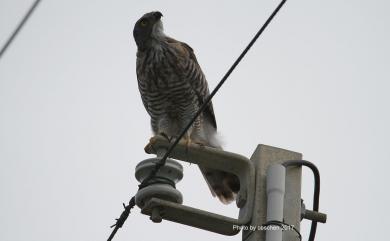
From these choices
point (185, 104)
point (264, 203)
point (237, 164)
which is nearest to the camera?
point (264, 203)

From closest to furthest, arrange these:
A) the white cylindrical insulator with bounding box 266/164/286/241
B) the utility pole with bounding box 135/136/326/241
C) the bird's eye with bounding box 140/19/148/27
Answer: the white cylindrical insulator with bounding box 266/164/286/241
the utility pole with bounding box 135/136/326/241
the bird's eye with bounding box 140/19/148/27

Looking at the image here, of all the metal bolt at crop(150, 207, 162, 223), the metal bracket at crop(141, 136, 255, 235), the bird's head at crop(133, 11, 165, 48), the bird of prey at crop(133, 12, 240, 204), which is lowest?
the metal bolt at crop(150, 207, 162, 223)

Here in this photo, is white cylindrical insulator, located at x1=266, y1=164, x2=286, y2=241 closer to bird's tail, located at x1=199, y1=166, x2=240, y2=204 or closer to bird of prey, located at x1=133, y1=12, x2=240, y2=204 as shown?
bird's tail, located at x1=199, y1=166, x2=240, y2=204

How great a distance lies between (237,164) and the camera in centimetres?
444

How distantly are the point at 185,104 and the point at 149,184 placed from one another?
3.70 m

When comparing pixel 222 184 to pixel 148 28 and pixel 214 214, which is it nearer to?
pixel 148 28

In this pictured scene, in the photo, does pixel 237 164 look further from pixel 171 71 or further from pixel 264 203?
pixel 171 71

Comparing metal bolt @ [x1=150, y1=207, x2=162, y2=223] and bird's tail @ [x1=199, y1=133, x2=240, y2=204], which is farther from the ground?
bird's tail @ [x1=199, y1=133, x2=240, y2=204]

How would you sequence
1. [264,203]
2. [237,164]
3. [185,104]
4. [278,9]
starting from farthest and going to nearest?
[185,104] < [237,164] < [264,203] < [278,9]

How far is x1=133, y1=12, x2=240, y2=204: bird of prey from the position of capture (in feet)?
26.4

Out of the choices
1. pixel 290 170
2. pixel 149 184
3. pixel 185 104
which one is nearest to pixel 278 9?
pixel 290 170

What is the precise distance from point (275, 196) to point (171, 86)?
411 centimetres

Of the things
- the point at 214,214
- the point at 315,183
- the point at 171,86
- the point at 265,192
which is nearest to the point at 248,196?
the point at 265,192

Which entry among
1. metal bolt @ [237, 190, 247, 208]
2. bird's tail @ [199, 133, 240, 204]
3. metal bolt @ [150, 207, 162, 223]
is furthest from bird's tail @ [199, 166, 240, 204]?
metal bolt @ [150, 207, 162, 223]
